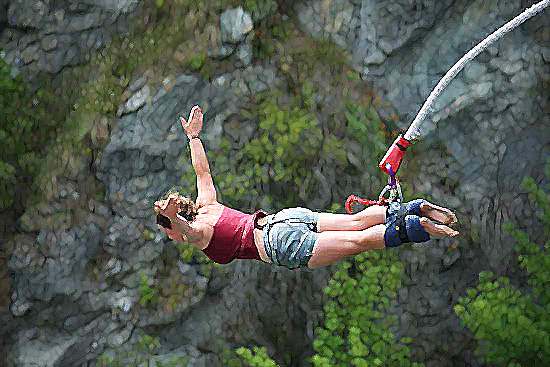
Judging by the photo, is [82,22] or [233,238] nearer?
[233,238]

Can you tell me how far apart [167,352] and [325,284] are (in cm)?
137

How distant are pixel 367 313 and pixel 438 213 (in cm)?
217

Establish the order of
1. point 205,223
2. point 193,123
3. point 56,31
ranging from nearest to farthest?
point 205,223 → point 193,123 → point 56,31

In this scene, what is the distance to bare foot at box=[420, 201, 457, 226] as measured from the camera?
2.92 metres

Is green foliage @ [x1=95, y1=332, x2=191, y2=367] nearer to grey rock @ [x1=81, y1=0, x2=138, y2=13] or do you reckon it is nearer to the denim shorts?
the denim shorts

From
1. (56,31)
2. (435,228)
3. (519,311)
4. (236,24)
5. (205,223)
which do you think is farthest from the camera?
(56,31)

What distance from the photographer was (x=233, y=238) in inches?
131

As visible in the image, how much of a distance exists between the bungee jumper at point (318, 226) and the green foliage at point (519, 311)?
199 cm

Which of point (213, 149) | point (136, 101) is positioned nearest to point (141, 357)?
point (213, 149)

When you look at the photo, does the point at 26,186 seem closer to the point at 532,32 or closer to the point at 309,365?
the point at 309,365

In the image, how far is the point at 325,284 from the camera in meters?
5.13

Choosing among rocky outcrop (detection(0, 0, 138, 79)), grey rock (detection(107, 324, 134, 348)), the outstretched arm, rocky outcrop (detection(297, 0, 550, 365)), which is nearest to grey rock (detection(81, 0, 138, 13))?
rocky outcrop (detection(0, 0, 138, 79))

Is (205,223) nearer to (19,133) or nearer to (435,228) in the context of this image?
(435,228)

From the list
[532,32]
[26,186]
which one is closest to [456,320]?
[532,32]
